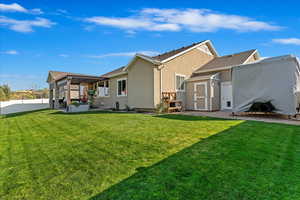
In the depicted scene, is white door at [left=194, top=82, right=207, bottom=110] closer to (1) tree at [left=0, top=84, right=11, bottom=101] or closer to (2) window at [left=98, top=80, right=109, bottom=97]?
(2) window at [left=98, top=80, right=109, bottom=97]

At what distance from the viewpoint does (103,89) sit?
16469 mm

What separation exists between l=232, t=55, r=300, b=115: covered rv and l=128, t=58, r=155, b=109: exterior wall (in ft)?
16.9

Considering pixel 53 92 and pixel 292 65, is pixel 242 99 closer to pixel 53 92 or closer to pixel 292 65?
pixel 292 65

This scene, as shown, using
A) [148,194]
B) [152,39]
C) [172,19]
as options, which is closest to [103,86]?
[152,39]

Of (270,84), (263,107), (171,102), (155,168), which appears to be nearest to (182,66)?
(171,102)

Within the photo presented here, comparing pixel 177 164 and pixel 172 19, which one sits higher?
pixel 172 19

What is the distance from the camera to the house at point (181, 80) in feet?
36.1

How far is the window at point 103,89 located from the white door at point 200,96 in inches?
339

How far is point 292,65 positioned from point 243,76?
204cm

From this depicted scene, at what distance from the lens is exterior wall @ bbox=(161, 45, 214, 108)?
11.3 meters

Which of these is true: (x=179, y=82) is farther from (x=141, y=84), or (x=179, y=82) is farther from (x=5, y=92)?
(x=5, y=92)

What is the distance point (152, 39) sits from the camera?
1582 centimetres

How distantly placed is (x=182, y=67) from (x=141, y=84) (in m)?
3.51

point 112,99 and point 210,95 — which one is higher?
point 210,95
